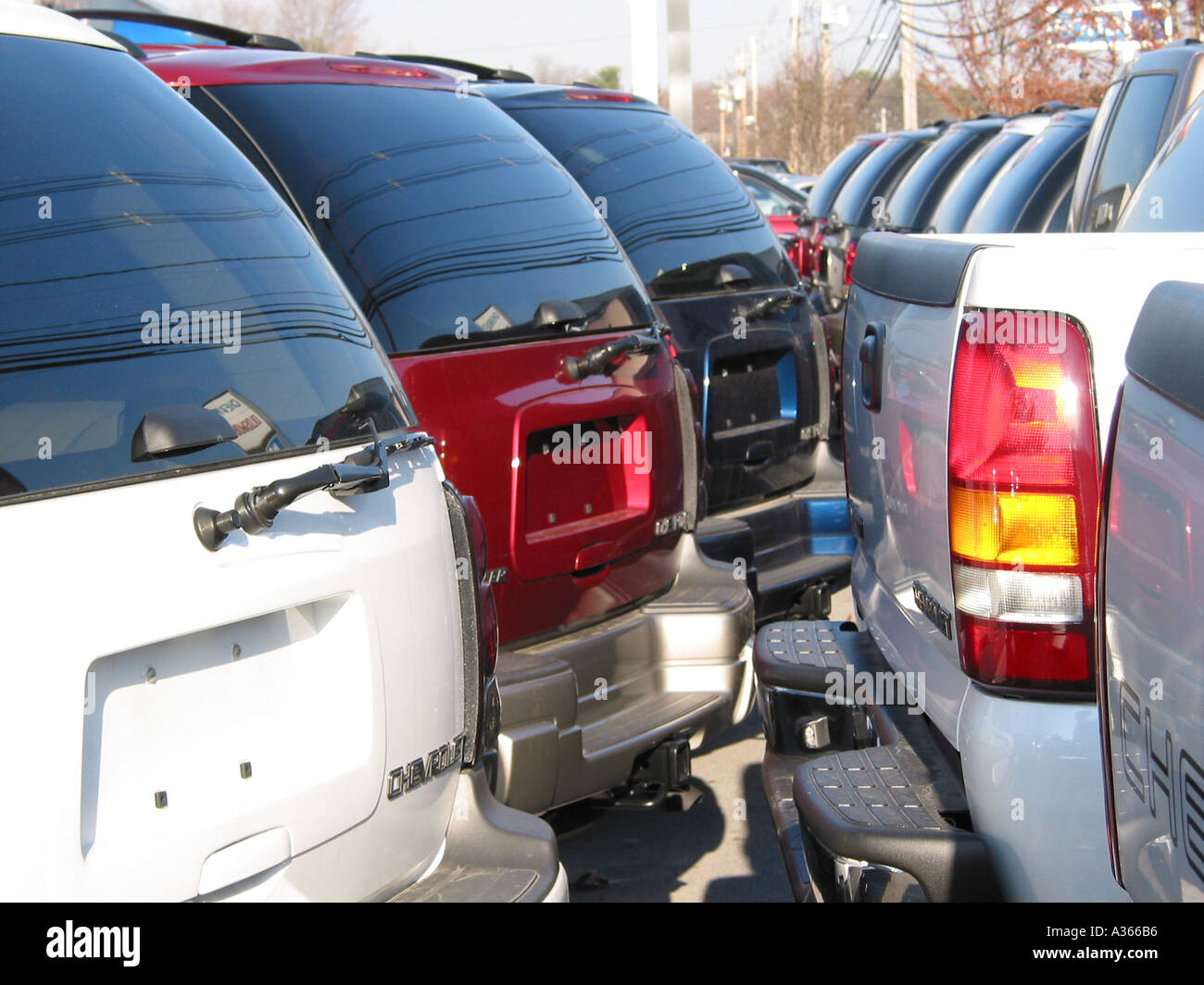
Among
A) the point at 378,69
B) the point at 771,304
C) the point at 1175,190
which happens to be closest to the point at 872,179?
the point at 771,304

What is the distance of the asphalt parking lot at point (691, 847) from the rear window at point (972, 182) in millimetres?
6110

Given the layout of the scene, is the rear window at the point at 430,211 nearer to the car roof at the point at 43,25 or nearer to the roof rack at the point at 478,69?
the car roof at the point at 43,25

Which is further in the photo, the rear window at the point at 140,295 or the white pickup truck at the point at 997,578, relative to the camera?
the white pickup truck at the point at 997,578

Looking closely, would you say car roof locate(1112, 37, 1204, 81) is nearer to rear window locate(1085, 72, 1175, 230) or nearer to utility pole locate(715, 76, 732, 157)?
rear window locate(1085, 72, 1175, 230)

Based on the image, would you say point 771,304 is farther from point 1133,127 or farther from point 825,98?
point 825,98

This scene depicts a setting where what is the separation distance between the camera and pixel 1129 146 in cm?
675

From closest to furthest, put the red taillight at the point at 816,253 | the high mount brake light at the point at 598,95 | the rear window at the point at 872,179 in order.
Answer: the high mount brake light at the point at 598,95
the red taillight at the point at 816,253
the rear window at the point at 872,179

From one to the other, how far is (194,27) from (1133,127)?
4683 millimetres

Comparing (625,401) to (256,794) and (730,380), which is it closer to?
(730,380)

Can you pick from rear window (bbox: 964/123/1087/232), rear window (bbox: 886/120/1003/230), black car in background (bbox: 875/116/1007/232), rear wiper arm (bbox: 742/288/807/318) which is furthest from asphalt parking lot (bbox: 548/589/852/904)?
rear window (bbox: 886/120/1003/230)

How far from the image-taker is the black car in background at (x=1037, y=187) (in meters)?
8.95

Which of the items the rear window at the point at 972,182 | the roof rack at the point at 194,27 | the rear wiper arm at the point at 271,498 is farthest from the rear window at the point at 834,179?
the rear wiper arm at the point at 271,498

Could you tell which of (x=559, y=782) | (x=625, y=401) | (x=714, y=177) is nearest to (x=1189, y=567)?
(x=559, y=782)

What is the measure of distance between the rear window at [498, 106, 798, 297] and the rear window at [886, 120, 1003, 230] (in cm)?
587
